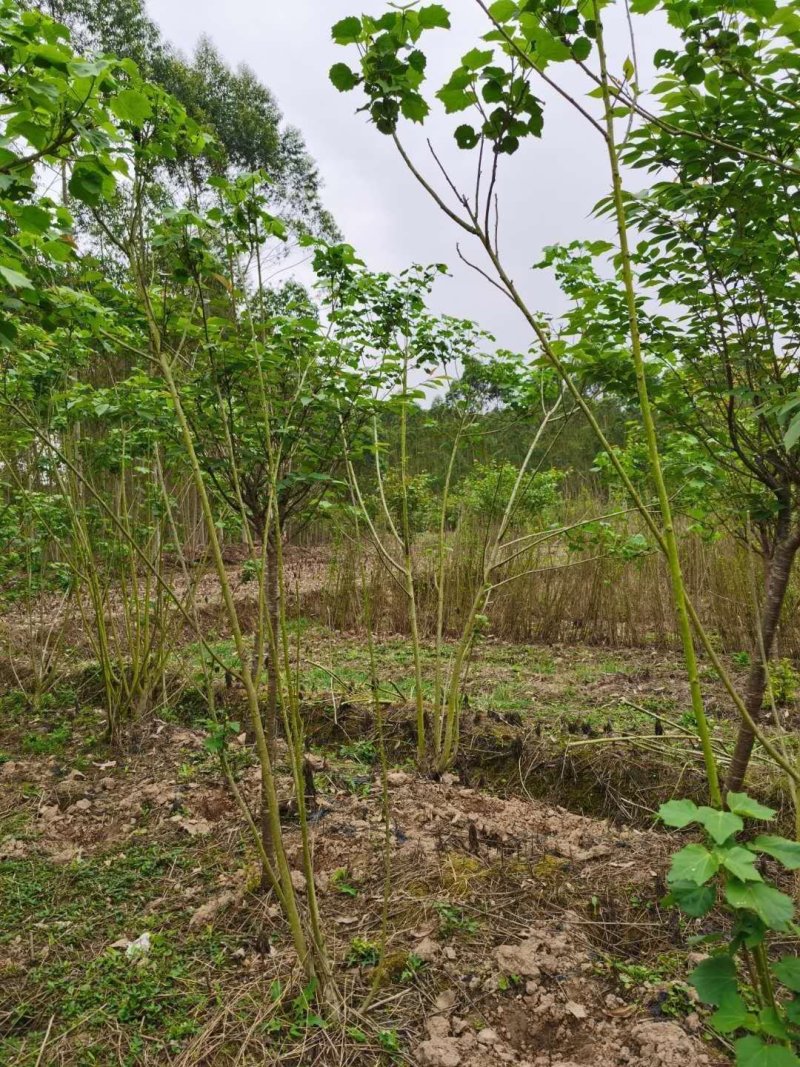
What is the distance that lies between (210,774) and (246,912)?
1.14m

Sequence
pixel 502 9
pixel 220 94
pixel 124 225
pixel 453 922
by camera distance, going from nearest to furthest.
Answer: pixel 502 9
pixel 124 225
pixel 453 922
pixel 220 94

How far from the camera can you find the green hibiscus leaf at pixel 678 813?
0.73 metres

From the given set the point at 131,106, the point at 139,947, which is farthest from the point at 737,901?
the point at 139,947

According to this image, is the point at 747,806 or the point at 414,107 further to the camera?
the point at 414,107

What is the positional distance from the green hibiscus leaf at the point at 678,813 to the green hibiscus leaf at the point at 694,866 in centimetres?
3

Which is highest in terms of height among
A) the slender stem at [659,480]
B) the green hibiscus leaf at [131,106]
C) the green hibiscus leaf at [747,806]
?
the green hibiscus leaf at [131,106]

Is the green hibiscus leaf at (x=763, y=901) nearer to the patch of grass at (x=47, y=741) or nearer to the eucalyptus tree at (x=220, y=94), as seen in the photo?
the patch of grass at (x=47, y=741)

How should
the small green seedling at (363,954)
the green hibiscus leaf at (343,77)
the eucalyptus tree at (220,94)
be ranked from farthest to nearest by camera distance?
the eucalyptus tree at (220,94), the small green seedling at (363,954), the green hibiscus leaf at (343,77)

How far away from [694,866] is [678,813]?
62mm

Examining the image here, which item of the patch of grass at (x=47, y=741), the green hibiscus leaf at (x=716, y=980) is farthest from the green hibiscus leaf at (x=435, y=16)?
the patch of grass at (x=47, y=741)

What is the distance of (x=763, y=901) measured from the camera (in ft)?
2.35

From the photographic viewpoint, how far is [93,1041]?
5.06 ft

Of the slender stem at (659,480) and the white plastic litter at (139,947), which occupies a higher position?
the slender stem at (659,480)

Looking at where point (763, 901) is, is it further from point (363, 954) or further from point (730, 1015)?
point (363, 954)
